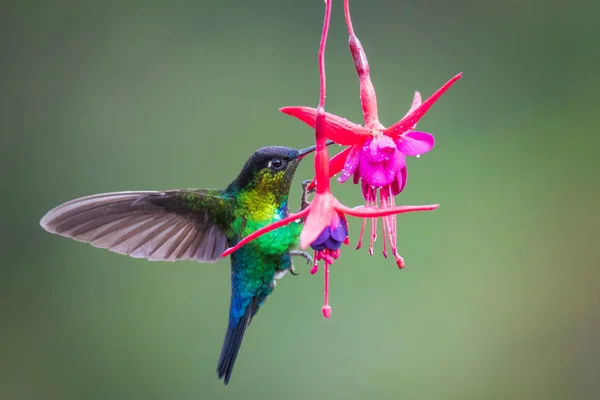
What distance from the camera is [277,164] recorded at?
55.2 inches

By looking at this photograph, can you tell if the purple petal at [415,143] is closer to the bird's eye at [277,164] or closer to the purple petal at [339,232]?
the purple petal at [339,232]

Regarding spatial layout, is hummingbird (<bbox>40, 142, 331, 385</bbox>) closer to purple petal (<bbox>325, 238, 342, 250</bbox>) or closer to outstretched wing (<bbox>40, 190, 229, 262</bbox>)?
outstretched wing (<bbox>40, 190, 229, 262</bbox>)

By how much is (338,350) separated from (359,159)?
5.00 feet

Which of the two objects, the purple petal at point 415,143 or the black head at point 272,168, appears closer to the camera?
the purple petal at point 415,143

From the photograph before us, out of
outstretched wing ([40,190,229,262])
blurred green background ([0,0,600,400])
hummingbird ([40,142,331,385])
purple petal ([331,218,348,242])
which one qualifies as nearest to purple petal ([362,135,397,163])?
purple petal ([331,218,348,242])

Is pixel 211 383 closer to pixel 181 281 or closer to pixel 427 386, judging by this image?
pixel 181 281

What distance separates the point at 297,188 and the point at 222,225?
1074 mm

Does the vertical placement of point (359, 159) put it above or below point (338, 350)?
above

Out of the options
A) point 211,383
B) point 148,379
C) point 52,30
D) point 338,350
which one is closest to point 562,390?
point 338,350

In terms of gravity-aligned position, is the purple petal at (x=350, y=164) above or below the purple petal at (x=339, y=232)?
above

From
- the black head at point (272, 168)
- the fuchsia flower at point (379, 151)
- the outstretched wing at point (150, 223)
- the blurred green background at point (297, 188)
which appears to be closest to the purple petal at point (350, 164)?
the fuchsia flower at point (379, 151)

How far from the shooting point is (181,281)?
2672mm

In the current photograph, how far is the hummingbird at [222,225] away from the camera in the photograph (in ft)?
4.50

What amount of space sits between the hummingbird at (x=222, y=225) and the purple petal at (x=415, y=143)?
25 cm
